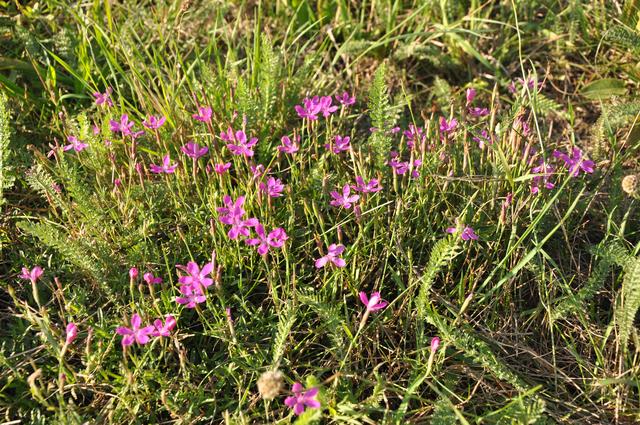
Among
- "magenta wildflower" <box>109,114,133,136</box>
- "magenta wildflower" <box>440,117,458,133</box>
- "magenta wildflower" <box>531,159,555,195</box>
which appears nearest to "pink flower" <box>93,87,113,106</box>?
"magenta wildflower" <box>109,114,133,136</box>

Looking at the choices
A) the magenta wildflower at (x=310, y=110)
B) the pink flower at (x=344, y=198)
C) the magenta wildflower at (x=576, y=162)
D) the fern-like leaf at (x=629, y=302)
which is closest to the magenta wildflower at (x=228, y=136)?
the magenta wildflower at (x=310, y=110)

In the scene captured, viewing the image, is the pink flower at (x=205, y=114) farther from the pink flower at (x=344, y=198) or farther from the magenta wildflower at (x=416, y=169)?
the magenta wildflower at (x=416, y=169)

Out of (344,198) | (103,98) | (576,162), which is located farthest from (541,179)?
(103,98)

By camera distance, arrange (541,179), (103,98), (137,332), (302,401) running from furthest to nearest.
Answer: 1. (103,98)
2. (541,179)
3. (137,332)
4. (302,401)

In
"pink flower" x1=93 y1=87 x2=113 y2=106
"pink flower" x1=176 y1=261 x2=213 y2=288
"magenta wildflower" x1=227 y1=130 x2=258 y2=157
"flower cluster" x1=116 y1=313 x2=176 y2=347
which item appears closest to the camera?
"flower cluster" x1=116 y1=313 x2=176 y2=347

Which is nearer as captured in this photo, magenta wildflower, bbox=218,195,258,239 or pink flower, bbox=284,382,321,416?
pink flower, bbox=284,382,321,416

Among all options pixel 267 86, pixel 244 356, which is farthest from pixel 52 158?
pixel 244 356

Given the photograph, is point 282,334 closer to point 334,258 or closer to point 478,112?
point 334,258

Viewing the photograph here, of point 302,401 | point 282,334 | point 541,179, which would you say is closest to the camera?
point 302,401

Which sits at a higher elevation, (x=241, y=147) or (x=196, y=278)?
(x=241, y=147)

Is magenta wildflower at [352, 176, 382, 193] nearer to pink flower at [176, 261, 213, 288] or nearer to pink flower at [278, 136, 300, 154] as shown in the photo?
pink flower at [278, 136, 300, 154]
